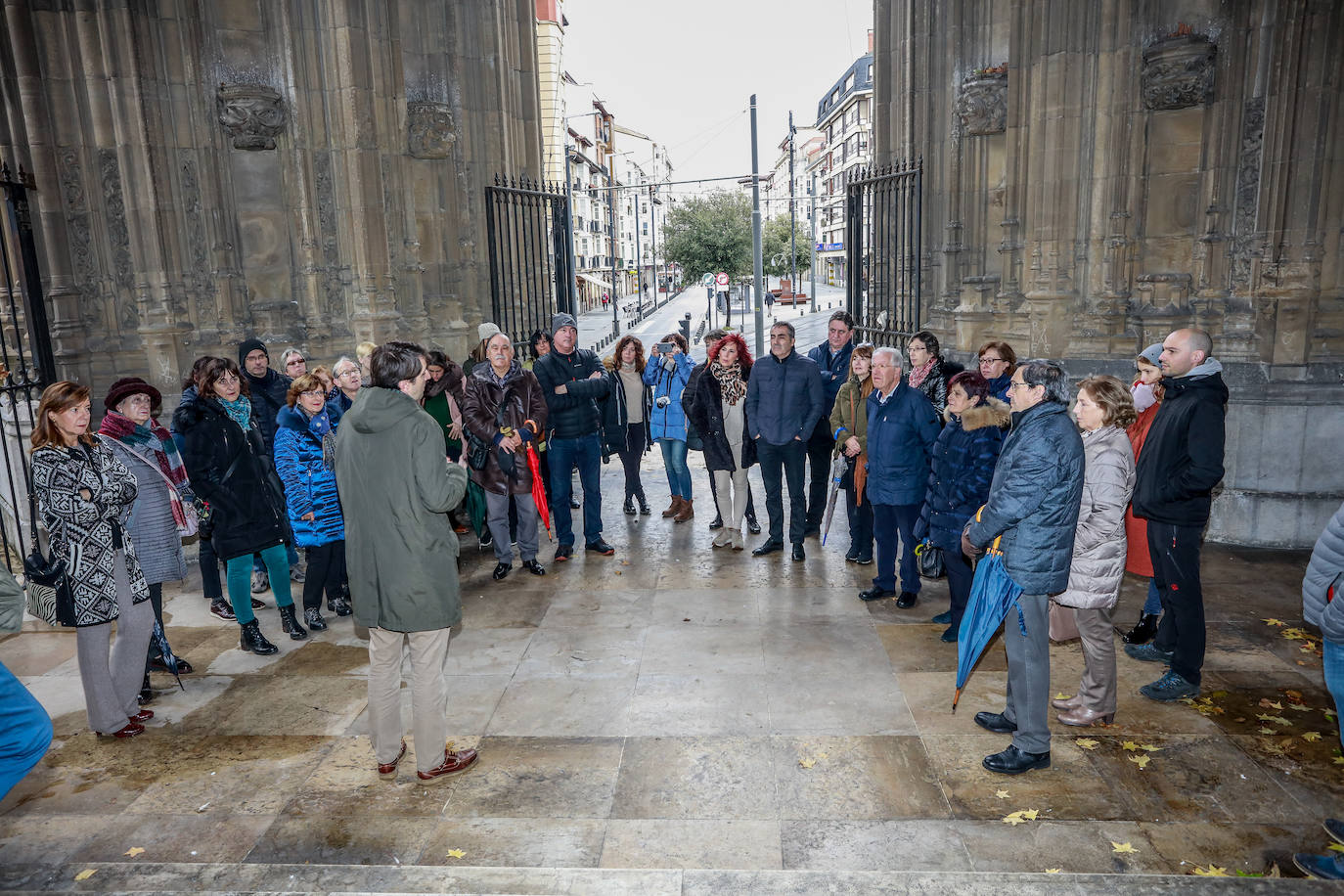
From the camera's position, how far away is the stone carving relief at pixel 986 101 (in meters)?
10.0

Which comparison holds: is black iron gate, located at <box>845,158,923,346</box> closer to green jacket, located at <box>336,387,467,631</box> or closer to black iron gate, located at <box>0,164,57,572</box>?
green jacket, located at <box>336,387,467,631</box>

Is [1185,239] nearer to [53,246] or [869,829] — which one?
[869,829]

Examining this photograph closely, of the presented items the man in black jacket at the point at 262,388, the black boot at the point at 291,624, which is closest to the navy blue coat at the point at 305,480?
the black boot at the point at 291,624

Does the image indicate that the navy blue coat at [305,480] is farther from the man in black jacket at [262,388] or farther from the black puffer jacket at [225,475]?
the man in black jacket at [262,388]

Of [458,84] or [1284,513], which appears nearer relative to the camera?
[1284,513]

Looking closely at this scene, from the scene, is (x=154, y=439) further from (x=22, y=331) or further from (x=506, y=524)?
(x=22, y=331)

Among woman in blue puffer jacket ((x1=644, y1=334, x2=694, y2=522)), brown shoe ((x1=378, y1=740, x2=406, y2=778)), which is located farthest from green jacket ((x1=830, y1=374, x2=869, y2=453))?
brown shoe ((x1=378, y1=740, x2=406, y2=778))

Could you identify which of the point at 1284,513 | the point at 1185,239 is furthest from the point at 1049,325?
the point at 1284,513

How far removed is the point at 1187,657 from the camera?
4.99 meters

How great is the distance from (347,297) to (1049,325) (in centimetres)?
737

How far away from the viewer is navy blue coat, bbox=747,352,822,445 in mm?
7383

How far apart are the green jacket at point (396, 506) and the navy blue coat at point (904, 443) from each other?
3319 mm

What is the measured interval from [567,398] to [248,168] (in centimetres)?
459

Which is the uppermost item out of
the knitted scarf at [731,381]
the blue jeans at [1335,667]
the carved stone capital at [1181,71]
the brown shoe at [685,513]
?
the carved stone capital at [1181,71]
